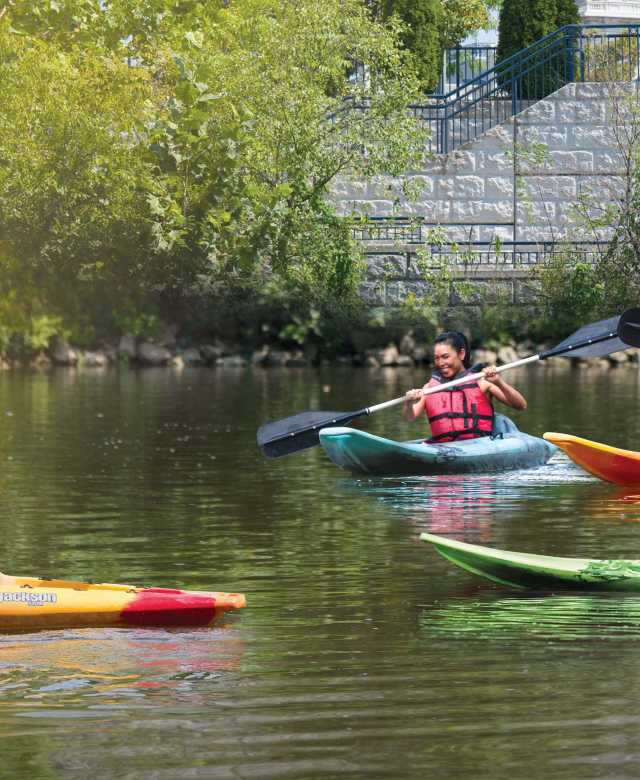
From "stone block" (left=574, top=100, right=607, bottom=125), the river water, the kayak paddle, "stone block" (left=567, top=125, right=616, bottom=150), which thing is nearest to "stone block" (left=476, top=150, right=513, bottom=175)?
"stone block" (left=567, top=125, right=616, bottom=150)

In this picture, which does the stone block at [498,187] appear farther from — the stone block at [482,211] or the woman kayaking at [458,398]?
the woman kayaking at [458,398]

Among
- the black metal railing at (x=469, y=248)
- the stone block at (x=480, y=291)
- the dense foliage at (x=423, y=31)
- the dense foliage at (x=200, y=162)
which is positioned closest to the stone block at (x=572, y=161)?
the black metal railing at (x=469, y=248)

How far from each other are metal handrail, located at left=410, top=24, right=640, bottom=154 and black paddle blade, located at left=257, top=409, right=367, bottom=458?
81.4 feet

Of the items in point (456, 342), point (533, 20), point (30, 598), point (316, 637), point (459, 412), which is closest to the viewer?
point (316, 637)

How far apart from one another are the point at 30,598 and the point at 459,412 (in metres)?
8.09

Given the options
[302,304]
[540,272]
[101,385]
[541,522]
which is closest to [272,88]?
[302,304]

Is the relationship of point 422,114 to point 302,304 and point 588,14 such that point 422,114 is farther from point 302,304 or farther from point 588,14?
point 588,14

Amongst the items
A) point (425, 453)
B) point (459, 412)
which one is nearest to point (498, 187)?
point (459, 412)

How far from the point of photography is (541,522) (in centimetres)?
1319

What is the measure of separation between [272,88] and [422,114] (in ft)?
12.6

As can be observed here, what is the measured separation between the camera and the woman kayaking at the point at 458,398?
15.5 m

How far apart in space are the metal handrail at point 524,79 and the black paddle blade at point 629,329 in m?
25.5

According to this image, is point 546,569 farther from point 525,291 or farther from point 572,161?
point 572,161

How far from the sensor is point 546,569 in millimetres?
9414
